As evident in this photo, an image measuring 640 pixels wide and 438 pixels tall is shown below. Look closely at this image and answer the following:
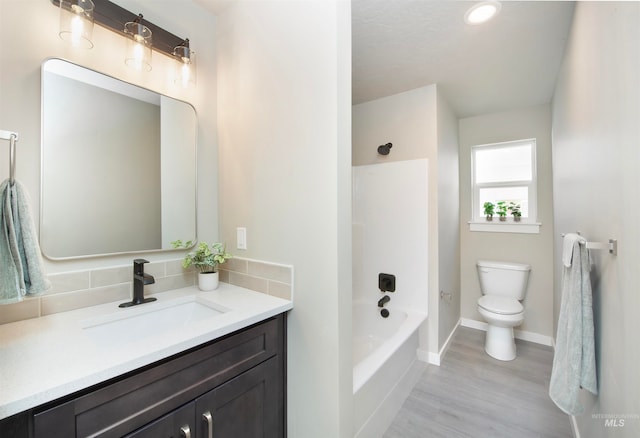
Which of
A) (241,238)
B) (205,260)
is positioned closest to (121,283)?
(205,260)

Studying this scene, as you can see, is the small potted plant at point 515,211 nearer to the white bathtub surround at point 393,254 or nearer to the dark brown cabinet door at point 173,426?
the white bathtub surround at point 393,254

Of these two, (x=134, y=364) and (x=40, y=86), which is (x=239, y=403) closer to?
(x=134, y=364)

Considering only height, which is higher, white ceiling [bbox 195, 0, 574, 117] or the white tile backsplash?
white ceiling [bbox 195, 0, 574, 117]

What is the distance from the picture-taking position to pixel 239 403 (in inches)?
41.5

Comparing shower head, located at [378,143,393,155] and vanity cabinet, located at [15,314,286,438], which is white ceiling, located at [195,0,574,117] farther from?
vanity cabinet, located at [15,314,286,438]

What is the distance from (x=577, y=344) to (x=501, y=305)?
158 centimetres

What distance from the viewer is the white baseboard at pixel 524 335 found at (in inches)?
109

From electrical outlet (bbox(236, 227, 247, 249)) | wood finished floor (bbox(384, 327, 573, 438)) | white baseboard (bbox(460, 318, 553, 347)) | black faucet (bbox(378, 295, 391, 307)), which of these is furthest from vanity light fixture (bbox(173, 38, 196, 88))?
white baseboard (bbox(460, 318, 553, 347))

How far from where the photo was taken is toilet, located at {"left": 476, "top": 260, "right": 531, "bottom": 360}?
2396 mm

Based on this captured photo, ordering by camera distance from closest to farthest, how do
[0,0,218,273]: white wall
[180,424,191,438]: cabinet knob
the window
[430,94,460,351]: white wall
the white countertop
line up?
the white countertop < [180,424,191,438]: cabinet knob < [0,0,218,273]: white wall < [430,94,460,351]: white wall < the window

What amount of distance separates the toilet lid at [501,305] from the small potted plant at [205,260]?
2354mm

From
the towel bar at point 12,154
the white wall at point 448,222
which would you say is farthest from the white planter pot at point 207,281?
the white wall at point 448,222

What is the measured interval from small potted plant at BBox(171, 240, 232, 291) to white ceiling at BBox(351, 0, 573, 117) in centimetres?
157

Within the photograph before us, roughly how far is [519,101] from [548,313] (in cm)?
219
